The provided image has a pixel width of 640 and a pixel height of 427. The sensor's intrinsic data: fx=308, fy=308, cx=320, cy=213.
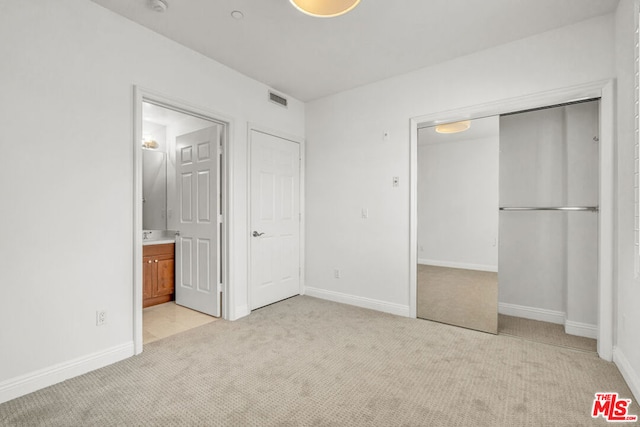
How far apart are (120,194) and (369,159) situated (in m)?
2.63

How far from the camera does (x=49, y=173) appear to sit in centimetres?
212

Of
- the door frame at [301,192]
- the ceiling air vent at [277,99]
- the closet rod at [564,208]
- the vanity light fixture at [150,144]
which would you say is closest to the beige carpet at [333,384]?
the door frame at [301,192]

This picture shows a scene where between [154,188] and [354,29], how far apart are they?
3636 mm

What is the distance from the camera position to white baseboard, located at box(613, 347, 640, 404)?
1927mm

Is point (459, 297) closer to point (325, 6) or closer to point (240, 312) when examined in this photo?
point (240, 312)

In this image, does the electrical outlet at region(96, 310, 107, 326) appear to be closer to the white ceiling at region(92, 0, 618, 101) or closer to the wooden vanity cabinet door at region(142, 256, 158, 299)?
the wooden vanity cabinet door at region(142, 256, 158, 299)

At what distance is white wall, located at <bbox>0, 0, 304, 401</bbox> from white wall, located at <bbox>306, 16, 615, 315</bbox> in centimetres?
212

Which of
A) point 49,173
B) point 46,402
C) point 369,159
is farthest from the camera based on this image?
point 369,159

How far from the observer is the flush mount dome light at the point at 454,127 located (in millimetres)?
3215

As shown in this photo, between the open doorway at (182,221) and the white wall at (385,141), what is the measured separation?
4.51ft

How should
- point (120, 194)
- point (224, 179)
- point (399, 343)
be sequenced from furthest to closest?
point (224, 179) → point (399, 343) → point (120, 194)

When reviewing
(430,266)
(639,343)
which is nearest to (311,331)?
(430,266)

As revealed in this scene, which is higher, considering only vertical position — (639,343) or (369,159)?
(369,159)

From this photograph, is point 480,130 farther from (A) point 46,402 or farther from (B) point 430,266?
(A) point 46,402
